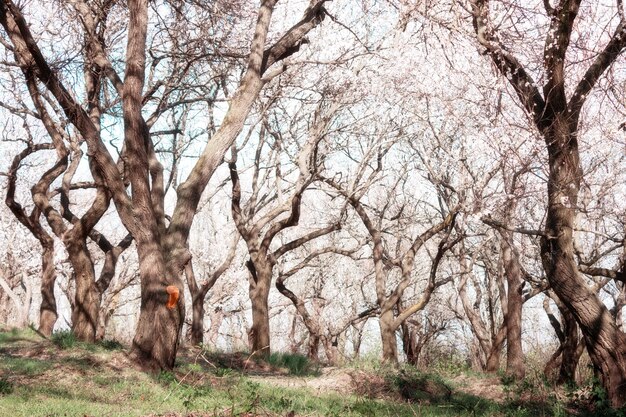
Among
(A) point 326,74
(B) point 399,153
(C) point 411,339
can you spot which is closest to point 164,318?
(A) point 326,74

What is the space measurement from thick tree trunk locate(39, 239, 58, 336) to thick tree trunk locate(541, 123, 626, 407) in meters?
10.2

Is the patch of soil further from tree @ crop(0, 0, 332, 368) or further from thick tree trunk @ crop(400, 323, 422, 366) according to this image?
thick tree trunk @ crop(400, 323, 422, 366)

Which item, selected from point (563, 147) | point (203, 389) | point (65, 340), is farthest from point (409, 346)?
point (203, 389)

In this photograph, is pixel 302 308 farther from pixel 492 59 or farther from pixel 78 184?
pixel 492 59

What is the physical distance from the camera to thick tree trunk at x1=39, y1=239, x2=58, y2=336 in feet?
46.8

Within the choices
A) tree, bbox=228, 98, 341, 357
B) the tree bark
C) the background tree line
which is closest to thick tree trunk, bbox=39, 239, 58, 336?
the background tree line

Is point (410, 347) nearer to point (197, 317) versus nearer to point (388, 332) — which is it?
point (388, 332)

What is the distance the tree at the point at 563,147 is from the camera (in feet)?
26.7

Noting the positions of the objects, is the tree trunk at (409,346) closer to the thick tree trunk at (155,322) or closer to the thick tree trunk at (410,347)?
the thick tree trunk at (410,347)

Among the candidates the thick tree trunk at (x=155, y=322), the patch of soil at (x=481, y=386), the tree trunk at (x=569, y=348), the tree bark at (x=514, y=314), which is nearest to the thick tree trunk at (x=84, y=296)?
the thick tree trunk at (x=155, y=322)

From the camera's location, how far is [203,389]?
7.18m

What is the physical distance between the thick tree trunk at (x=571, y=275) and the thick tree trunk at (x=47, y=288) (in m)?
10.2

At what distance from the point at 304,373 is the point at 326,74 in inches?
302

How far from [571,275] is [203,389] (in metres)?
4.71
